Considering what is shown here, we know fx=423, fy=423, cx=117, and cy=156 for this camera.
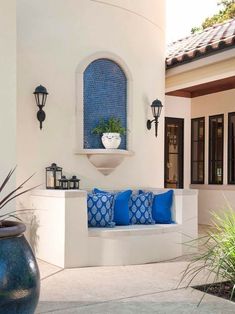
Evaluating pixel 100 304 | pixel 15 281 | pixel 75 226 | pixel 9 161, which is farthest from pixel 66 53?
pixel 15 281

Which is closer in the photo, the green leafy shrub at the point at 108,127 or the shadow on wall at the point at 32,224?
the shadow on wall at the point at 32,224

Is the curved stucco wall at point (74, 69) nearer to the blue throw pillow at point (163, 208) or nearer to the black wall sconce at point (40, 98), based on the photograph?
the black wall sconce at point (40, 98)

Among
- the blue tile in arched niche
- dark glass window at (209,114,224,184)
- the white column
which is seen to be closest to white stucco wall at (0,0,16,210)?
the white column

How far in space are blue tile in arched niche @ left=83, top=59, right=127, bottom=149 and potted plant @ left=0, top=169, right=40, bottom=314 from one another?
447cm

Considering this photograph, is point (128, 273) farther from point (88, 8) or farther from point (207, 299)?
point (88, 8)

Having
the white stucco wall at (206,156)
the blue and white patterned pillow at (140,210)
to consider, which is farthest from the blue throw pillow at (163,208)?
the white stucco wall at (206,156)

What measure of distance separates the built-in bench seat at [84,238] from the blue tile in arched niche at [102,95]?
1.56 meters

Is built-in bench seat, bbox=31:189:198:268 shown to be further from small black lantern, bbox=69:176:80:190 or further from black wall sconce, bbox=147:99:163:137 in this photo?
black wall sconce, bbox=147:99:163:137

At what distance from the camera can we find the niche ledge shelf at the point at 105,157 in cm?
712

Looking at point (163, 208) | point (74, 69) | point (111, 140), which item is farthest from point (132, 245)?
→ point (74, 69)

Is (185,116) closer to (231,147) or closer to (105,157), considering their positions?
(231,147)

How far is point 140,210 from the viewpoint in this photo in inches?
269

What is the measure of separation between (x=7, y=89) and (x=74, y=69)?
6.64 feet

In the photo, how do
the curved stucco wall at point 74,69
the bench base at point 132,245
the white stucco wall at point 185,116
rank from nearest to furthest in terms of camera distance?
the bench base at point 132,245 < the curved stucco wall at point 74,69 < the white stucco wall at point 185,116
